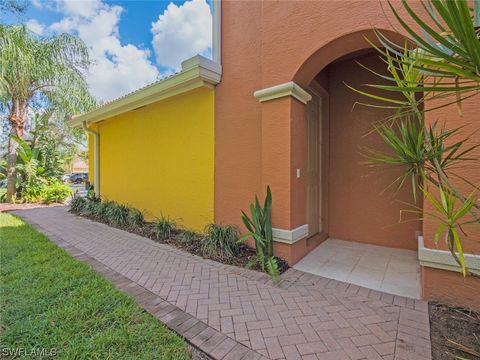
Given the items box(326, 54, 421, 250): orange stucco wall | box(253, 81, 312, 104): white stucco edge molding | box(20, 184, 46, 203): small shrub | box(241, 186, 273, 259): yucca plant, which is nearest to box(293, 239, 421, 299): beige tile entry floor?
box(326, 54, 421, 250): orange stucco wall

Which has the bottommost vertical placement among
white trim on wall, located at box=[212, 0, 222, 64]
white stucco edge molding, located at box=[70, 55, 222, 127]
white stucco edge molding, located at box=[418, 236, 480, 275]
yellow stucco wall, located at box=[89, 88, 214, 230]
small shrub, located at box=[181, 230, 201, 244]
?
small shrub, located at box=[181, 230, 201, 244]

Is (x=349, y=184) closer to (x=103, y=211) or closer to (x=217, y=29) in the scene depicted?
(x=217, y=29)

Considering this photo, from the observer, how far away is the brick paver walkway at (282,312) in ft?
7.97

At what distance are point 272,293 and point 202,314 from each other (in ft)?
3.28

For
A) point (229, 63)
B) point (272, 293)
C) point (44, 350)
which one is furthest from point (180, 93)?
point (44, 350)

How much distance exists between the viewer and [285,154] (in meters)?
4.24

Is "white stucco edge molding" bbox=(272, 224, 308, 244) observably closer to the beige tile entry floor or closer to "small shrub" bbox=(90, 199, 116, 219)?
the beige tile entry floor

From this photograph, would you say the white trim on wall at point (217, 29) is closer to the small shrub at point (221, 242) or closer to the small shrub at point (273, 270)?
the small shrub at point (221, 242)

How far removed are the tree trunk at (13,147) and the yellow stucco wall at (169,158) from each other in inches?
222

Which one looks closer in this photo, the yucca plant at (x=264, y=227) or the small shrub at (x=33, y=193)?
the yucca plant at (x=264, y=227)

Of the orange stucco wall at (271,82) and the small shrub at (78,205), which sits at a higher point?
the orange stucco wall at (271,82)

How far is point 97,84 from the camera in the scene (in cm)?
1309

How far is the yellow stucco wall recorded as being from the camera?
5969mm

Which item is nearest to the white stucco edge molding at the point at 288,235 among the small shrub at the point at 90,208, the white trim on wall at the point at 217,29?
the white trim on wall at the point at 217,29
